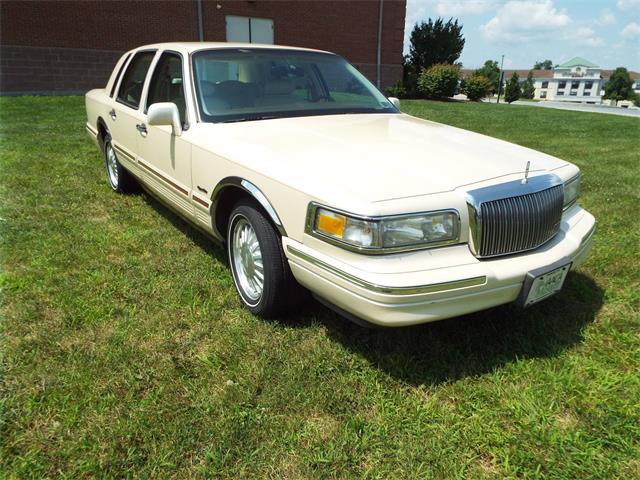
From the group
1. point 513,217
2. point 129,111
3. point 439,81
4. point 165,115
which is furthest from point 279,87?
point 439,81

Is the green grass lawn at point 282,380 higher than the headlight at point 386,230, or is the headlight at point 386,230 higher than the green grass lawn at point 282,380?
the headlight at point 386,230

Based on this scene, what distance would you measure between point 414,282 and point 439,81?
73.2 feet

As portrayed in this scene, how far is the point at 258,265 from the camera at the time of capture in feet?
9.61

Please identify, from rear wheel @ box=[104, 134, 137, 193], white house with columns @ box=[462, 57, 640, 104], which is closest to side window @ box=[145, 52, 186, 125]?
rear wheel @ box=[104, 134, 137, 193]

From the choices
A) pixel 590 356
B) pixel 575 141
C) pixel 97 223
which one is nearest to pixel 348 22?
pixel 575 141

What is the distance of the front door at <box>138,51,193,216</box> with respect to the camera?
11.4 ft

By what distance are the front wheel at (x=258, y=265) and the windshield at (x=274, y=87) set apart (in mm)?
810

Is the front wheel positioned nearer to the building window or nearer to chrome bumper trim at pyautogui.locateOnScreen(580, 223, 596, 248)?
chrome bumper trim at pyautogui.locateOnScreen(580, 223, 596, 248)

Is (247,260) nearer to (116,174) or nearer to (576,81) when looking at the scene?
(116,174)

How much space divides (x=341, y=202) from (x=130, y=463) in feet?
4.59

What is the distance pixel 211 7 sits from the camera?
18516 millimetres

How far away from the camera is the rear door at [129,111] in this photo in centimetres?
441

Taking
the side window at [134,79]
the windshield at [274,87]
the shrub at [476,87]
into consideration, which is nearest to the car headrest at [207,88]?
the windshield at [274,87]

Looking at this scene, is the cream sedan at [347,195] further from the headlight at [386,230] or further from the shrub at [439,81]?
the shrub at [439,81]
